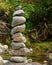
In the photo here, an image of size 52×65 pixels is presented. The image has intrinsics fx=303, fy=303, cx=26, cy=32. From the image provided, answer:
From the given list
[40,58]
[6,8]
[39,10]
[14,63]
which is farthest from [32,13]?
[14,63]

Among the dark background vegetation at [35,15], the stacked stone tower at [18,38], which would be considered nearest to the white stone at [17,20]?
the stacked stone tower at [18,38]

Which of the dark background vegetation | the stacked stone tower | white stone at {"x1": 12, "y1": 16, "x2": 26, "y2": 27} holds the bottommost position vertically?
the dark background vegetation

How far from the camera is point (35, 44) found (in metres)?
12.5

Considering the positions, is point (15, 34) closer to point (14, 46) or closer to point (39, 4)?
point (14, 46)

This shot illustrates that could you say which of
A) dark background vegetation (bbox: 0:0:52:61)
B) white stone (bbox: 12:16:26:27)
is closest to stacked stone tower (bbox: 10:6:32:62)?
white stone (bbox: 12:16:26:27)

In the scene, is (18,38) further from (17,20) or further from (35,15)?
(35,15)

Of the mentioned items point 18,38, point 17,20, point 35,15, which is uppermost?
point 17,20

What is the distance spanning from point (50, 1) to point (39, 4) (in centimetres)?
60

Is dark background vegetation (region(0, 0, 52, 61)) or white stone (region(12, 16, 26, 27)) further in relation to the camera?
dark background vegetation (region(0, 0, 52, 61))

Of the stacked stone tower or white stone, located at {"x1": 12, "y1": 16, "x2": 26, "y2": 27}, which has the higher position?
white stone, located at {"x1": 12, "y1": 16, "x2": 26, "y2": 27}

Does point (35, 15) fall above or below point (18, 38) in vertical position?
below

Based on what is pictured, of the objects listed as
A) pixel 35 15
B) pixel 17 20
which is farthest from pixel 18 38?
pixel 35 15

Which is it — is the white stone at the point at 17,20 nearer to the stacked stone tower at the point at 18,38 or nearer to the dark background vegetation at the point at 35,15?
the stacked stone tower at the point at 18,38

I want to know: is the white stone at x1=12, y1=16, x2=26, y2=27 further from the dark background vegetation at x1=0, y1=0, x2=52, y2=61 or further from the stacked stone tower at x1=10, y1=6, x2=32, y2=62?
the dark background vegetation at x1=0, y1=0, x2=52, y2=61
